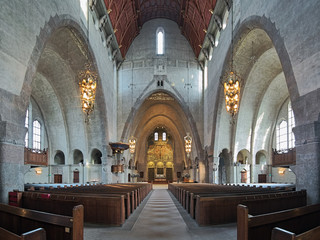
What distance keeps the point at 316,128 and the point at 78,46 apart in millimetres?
15268

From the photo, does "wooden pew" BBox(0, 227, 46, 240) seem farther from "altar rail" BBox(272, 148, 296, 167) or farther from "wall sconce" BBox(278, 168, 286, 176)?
"wall sconce" BBox(278, 168, 286, 176)

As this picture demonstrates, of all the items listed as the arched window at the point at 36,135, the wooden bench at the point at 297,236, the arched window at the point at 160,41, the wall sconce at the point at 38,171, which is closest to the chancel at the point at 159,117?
the wooden bench at the point at 297,236

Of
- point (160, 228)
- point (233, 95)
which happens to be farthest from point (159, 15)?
point (160, 228)

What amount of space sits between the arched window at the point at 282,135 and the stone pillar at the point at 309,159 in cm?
1401

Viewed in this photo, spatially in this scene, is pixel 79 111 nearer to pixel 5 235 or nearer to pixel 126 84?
pixel 126 84

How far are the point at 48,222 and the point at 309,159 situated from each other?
24.7 feet

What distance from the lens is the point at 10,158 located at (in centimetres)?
872

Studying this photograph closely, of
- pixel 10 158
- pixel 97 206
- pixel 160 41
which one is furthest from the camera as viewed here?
pixel 160 41

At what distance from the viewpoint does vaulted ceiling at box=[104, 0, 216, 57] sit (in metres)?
23.2

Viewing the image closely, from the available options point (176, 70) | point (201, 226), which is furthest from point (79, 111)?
point (201, 226)

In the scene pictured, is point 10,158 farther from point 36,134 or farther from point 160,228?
point 36,134

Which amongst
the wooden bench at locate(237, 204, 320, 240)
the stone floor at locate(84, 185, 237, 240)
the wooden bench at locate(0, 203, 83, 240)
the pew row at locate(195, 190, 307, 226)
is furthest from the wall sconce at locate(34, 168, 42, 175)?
the wooden bench at locate(237, 204, 320, 240)

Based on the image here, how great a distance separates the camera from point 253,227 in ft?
13.1

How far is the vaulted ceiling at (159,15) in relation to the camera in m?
23.2
